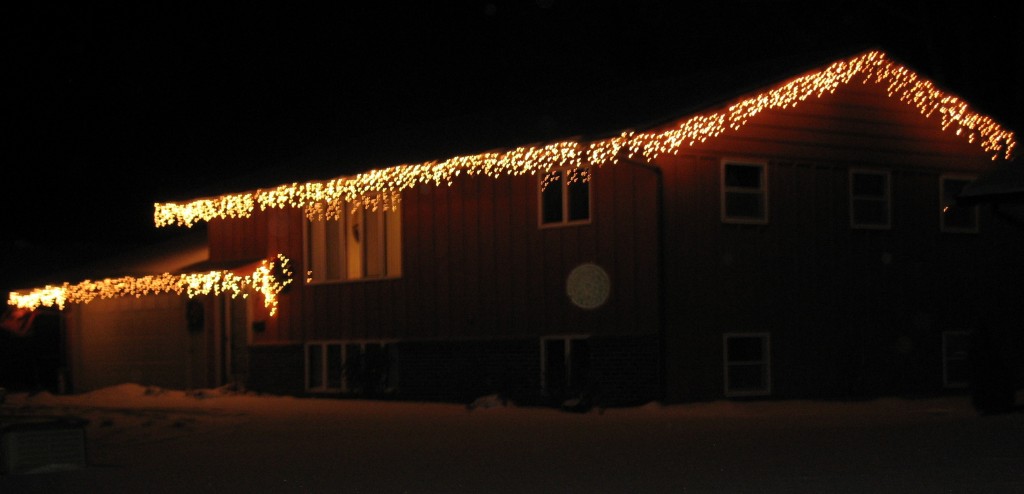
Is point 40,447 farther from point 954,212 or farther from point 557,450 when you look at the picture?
point 954,212

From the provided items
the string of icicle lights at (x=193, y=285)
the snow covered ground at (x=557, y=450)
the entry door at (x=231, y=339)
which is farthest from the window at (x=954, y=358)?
the entry door at (x=231, y=339)

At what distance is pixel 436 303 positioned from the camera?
23.4 m

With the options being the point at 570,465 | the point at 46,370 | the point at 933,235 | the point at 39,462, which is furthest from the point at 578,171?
the point at 46,370

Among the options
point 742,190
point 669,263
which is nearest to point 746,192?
point 742,190

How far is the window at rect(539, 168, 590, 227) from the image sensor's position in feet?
69.5

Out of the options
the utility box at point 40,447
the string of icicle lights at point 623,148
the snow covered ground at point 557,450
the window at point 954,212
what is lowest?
the snow covered ground at point 557,450

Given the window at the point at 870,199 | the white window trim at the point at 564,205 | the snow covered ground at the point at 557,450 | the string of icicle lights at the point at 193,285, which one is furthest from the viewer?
the string of icicle lights at the point at 193,285

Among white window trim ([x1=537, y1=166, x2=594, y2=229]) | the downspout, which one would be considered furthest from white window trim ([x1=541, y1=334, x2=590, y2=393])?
white window trim ([x1=537, y1=166, x2=594, y2=229])

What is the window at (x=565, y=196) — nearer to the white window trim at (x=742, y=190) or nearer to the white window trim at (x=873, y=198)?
the white window trim at (x=742, y=190)

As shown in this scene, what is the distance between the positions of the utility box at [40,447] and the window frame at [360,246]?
37.2ft

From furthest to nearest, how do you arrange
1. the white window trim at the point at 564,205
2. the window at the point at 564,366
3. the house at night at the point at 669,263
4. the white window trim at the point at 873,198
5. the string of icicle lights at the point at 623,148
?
1. the white window trim at the point at 873,198
2. the window at the point at 564,366
3. the white window trim at the point at 564,205
4. the house at night at the point at 669,263
5. the string of icicle lights at the point at 623,148

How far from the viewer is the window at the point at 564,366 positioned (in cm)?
2117

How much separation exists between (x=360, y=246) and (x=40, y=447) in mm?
12287

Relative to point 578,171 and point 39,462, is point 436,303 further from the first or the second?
point 39,462
